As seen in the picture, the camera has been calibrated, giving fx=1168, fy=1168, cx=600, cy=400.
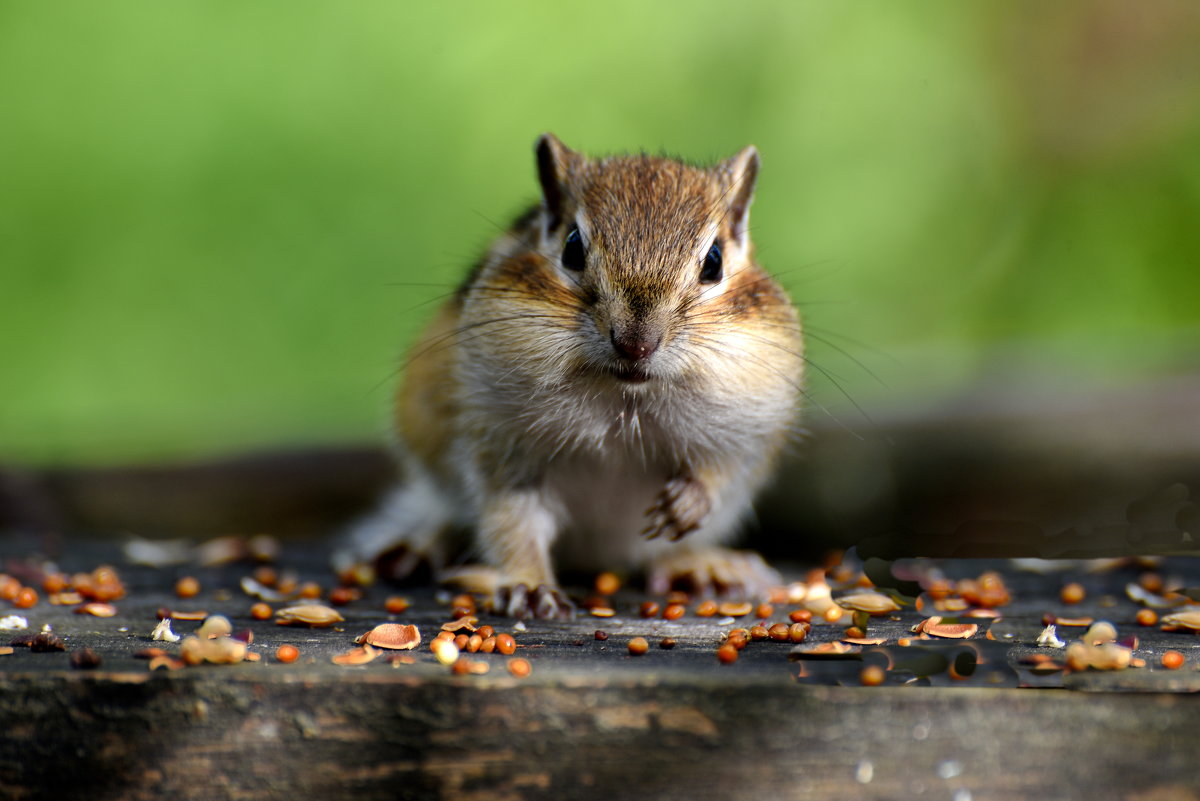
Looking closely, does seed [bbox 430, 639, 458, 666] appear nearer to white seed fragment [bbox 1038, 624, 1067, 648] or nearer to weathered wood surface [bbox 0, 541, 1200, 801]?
weathered wood surface [bbox 0, 541, 1200, 801]

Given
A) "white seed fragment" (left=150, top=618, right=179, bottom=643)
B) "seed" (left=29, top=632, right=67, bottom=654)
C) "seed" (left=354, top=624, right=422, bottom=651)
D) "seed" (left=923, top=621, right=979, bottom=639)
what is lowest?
Answer: "white seed fragment" (left=150, top=618, right=179, bottom=643)

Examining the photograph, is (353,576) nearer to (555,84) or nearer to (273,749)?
(273,749)

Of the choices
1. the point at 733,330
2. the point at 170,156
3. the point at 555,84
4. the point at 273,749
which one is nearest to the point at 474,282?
the point at 733,330

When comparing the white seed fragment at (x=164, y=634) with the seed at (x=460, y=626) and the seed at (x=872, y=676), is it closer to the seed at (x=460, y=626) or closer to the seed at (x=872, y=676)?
the seed at (x=460, y=626)

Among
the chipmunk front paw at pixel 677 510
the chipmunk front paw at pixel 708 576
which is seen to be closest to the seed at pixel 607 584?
the chipmunk front paw at pixel 708 576

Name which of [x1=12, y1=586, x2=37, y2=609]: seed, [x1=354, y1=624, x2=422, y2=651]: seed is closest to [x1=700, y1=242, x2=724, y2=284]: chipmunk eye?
[x1=354, y1=624, x2=422, y2=651]: seed

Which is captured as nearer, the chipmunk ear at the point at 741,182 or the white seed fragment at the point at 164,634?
the white seed fragment at the point at 164,634

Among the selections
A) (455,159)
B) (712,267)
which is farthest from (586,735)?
(455,159)
